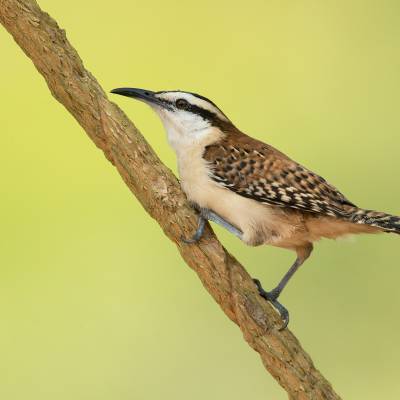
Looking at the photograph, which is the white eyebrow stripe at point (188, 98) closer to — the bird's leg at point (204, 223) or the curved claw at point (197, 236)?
the bird's leg at point (204, 223)

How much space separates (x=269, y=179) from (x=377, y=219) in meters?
0.34

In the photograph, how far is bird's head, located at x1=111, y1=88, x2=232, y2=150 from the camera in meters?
2.01

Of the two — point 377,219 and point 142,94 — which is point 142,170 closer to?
point 142,94

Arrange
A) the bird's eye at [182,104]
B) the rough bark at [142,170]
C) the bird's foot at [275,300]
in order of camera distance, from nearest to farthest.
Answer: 1. the rough bark at [142,170]
2. the bird's foot at [275,300]
3. the bird's eye at [182,104]

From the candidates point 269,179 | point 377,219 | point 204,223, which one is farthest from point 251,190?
point 377,219

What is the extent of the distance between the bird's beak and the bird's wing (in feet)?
0.69

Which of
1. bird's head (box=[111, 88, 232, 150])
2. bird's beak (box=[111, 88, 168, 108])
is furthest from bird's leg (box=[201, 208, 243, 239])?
bird's beak (box=[111, 88, 168, 108])

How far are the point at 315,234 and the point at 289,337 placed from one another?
427mm

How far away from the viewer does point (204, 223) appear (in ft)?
5.72

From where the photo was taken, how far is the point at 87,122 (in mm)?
1648

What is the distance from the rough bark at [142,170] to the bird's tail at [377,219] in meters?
0.40

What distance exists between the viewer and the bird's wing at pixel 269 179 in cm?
193

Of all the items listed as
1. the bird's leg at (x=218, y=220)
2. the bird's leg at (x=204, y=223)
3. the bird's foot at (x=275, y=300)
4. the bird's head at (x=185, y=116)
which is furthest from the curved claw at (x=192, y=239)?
the bird's head at (x=185, y=116)

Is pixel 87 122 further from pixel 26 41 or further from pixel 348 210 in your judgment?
pixel 348 210
